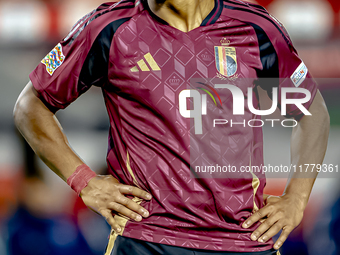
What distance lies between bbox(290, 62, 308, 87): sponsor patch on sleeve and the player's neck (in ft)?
1.21

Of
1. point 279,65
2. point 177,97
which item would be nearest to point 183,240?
point 177,97

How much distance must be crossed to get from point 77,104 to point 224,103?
2.09 m

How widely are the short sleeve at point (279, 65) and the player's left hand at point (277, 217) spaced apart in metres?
0.35

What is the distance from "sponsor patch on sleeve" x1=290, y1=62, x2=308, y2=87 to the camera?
1.36 meters

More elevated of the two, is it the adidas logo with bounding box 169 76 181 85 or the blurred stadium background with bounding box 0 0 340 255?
the adidas logo with bounding box 169 76 181 85

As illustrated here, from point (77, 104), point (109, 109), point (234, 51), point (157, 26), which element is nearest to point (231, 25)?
point (234, 51)

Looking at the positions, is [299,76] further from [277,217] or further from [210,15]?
[277,217]

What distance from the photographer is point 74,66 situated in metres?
1.26

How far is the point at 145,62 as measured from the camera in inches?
48.2

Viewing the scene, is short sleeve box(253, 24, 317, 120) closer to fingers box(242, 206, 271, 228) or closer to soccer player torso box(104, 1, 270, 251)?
soccer player torso box(104, 1, 270, 251)

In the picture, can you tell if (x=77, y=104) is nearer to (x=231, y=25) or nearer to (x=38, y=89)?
(x=38, y=89)

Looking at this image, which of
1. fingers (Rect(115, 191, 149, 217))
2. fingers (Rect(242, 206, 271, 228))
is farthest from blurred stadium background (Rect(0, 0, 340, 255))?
fingers (Rect(115, 191, 149, 217))

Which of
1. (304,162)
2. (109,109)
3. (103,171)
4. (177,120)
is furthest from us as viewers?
(103,171)

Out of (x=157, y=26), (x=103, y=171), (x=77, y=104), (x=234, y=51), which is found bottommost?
(x=103, y=171)
